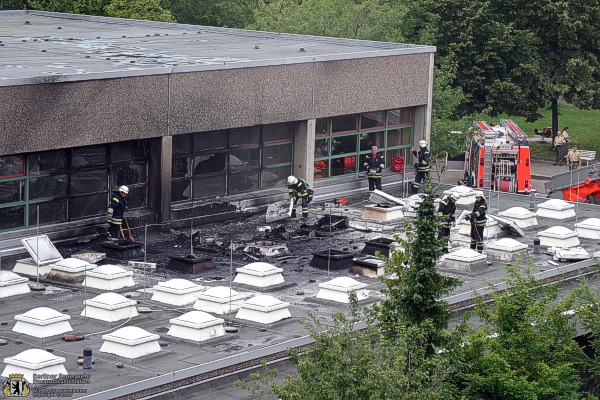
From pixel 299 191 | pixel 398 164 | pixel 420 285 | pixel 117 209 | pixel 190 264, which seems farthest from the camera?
pixel 398 164

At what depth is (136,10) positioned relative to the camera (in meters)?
57.5

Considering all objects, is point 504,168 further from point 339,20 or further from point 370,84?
point 339,20

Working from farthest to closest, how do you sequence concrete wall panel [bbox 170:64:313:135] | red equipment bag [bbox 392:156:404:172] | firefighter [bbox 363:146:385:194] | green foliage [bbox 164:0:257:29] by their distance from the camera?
green foliage [bbox 164:0:257:29]
red equipment bag [bbox 392:156:404:172]
firefighter [bbox 363:146:385:194]
concrete wall panel [bbox 170:64:313:135]

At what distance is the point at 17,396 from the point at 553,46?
3924cm

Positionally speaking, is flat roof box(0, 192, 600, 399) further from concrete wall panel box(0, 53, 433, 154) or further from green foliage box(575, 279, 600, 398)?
concrete wall panel box(0, 53, 433, 154)

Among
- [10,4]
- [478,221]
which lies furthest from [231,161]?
[10,4]

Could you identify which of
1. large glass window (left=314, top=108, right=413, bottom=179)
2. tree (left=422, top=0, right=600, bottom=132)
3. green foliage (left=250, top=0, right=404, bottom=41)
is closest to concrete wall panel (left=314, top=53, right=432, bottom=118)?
large glass window (left=314, top=108, right=413, bottom=179)

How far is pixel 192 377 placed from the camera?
816 inches

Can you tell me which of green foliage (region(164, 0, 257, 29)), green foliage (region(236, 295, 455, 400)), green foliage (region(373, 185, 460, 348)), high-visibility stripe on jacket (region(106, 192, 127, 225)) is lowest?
high-visibility stripe on jacket (region(106, 192, 127, 225))

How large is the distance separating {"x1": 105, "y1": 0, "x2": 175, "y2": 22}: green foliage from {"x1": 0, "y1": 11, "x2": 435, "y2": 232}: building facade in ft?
40.2

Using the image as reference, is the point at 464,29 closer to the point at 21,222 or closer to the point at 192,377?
the point at 21,222

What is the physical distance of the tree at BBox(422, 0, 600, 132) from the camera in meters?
52.7

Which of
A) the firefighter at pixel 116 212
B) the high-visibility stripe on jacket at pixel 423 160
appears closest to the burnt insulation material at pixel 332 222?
the high-visibility stripe on jacket at pixel 423 160

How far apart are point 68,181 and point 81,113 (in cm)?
177
